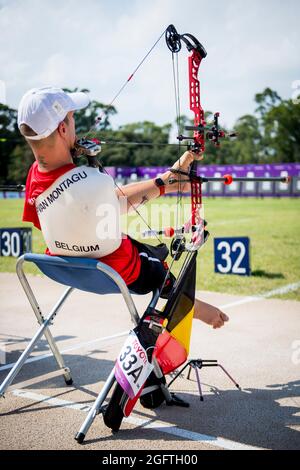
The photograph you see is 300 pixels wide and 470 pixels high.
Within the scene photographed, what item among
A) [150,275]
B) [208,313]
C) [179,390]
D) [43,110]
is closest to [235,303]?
[179,390]

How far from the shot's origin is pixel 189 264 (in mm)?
2852

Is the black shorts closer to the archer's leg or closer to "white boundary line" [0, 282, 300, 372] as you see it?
the archer's leg

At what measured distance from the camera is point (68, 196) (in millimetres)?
2623

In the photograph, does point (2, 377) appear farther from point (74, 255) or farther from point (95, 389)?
point (74, 255)

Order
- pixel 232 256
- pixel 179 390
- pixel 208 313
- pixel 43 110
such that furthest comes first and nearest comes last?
pixel 232 256 < pixel 179 390 < pixel 208 313 < pixel 43 110

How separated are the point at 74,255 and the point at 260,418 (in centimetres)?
144

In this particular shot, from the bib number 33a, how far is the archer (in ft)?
1.48

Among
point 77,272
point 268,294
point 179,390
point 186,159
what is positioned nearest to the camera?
point 77,272

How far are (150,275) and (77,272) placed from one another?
18.4 inches

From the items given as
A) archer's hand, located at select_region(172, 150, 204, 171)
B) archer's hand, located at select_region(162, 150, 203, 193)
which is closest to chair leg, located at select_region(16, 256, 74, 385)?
archer's hand, located at select_region(162, 150, 203, 193)

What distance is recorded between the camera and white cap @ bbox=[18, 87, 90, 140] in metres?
2.59

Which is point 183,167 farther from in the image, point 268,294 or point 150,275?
point 268,294

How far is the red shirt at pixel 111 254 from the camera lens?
2713mm

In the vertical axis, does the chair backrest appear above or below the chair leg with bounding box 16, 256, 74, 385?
above
